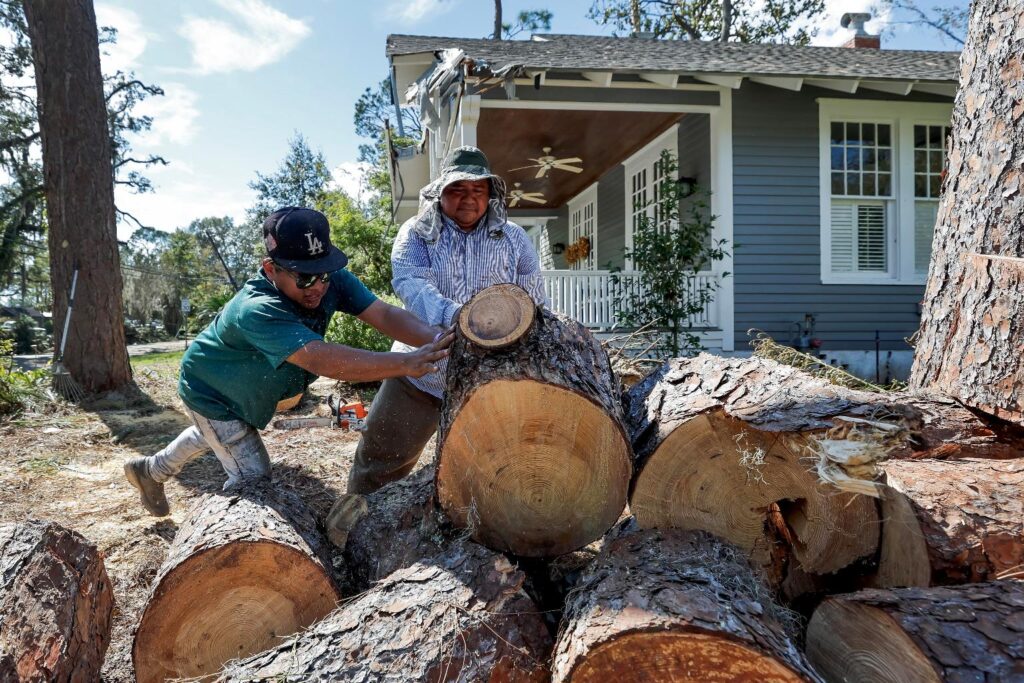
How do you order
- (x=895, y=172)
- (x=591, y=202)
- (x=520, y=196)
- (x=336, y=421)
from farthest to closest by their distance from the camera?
(x=591, y=202) → (x=895, y=172) → (x=520, y=196) → (x=336, y=421)

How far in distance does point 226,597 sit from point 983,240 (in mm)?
3217

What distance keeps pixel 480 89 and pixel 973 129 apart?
4.95 meters

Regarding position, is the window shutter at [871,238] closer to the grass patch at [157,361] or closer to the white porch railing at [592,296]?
the white porch railing at [592,296]

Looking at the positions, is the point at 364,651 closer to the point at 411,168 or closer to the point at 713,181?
the point at 713,181

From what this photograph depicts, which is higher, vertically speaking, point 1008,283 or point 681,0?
point 681,0

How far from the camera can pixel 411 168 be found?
11570mm

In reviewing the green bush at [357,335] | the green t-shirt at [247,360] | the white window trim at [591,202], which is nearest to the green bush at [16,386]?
the green bush at [357,335]

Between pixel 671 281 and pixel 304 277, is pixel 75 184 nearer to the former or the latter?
pixel 304 277

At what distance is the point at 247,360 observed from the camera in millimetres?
2777

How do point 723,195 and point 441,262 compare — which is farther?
point 723,195

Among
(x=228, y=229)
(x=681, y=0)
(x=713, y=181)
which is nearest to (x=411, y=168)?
(x=713, y=181)

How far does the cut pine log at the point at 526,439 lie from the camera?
1.92 metres

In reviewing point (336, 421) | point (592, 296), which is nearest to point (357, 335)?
point (336, 421)

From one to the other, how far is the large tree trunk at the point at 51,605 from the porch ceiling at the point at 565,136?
6.65 meters
